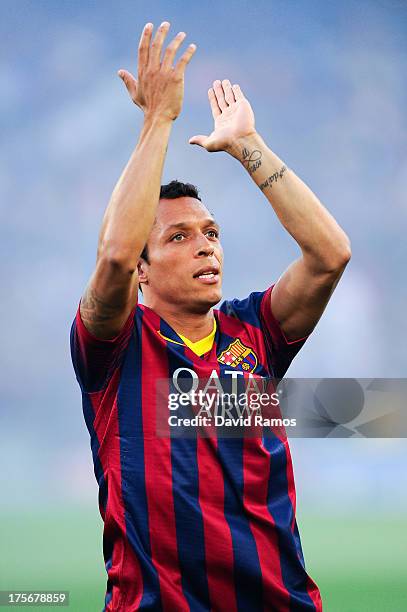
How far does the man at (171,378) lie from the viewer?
2.50 m

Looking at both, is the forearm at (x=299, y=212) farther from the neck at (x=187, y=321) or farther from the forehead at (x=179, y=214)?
the neck at (x=187, y=321)

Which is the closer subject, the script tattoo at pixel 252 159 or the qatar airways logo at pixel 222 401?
the qatar airways logo at pixel 222 401

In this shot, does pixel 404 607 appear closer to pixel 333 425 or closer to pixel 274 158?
pixel 333 425

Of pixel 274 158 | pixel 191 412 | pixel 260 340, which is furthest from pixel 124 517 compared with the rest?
pixel 274 158

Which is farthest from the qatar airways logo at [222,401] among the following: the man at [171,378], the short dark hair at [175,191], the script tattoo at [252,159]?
the script tattoo at [252,159]

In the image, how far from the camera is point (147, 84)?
8.70 ft

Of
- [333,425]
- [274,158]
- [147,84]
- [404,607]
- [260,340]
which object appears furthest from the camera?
[404,607]

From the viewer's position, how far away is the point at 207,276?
9.82ft

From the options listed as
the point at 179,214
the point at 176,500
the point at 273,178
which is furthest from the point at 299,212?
the point at 176,500

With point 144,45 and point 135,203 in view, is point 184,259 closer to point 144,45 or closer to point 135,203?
point 135,203

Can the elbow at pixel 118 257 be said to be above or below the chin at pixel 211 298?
below

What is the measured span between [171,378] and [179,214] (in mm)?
718

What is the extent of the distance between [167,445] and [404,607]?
4.94m

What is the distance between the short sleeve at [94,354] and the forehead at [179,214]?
0.50 meters
